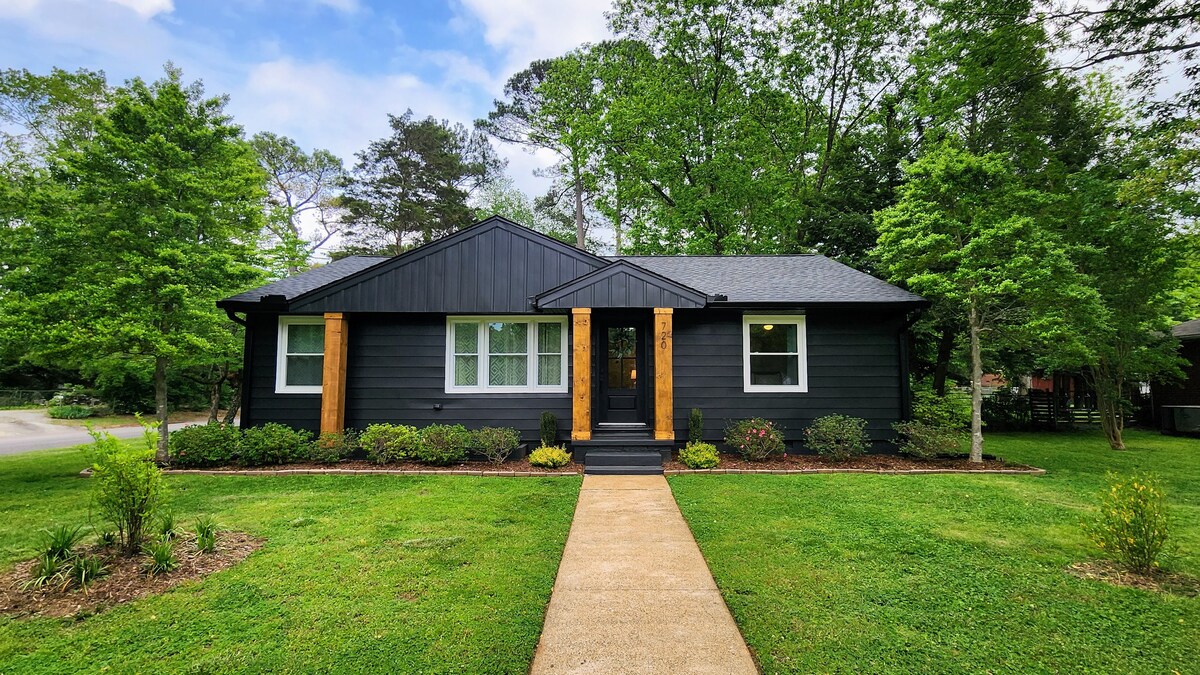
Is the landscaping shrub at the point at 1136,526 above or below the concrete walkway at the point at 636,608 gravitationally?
above

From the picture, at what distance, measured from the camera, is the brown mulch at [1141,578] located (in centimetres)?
344

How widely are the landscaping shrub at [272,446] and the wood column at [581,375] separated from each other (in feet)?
14.2

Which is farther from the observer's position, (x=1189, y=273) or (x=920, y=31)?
(x=920, y=31)

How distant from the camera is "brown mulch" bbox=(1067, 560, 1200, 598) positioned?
3436 mm

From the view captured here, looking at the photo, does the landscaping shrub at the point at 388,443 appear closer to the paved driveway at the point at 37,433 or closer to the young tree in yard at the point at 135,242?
the young tree in yard at the point at 135,242

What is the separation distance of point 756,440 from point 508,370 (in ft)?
14.7

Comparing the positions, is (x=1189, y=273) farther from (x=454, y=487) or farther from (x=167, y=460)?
(x=167, y=460)

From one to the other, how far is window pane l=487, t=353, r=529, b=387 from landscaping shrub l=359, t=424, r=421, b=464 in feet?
5.62

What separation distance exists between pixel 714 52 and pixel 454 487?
1968 centimetres

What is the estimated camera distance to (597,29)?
21344 mm

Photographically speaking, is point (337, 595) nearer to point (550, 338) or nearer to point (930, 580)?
point (930, 580)

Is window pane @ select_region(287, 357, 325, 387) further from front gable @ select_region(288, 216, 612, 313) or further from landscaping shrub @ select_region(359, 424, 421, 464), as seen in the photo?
landscaping shrub @ select_region(359, 424, 421, 464)

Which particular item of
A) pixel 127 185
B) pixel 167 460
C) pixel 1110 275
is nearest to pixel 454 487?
pixel 167 460

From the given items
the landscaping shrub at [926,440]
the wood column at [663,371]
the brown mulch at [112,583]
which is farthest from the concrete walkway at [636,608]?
the landscaping shrub at [926,440]
